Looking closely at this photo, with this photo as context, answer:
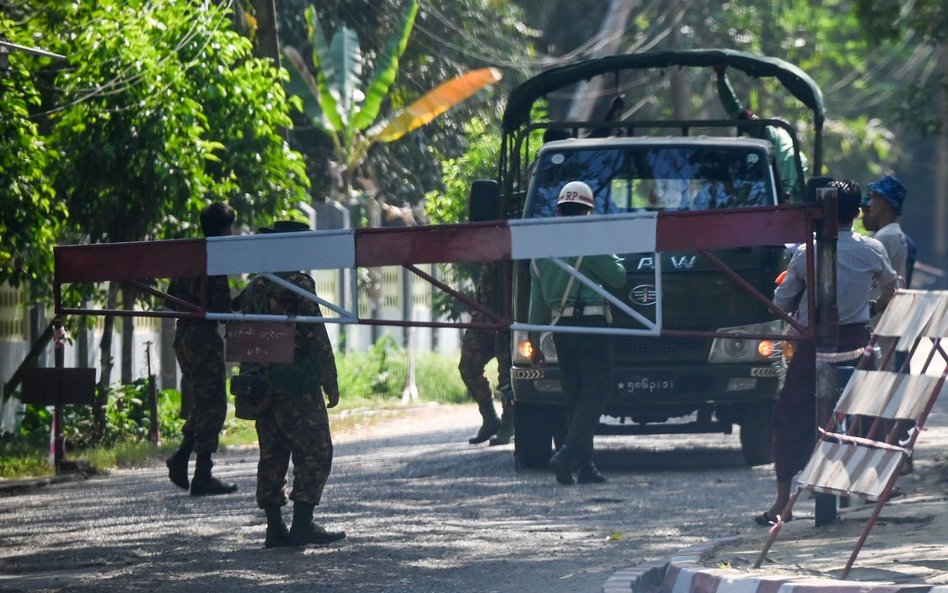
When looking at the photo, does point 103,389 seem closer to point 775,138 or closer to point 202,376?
point 202,376

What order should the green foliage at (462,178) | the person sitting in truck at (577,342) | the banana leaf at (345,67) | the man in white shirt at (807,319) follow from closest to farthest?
the man in white shirt at (807,319) → the person sitting in truck at (577,342) → the green foliage at (462,178) → the banana leaf at (345,67)

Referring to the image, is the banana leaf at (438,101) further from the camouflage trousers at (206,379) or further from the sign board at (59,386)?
the camouflage trousers at (206,379)

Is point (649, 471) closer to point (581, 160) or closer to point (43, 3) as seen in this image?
point (581, 160)

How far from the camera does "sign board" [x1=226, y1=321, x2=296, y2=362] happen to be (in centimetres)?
898

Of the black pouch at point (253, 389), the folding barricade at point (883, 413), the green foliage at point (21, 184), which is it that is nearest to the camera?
the folding barricade at point (883, 413)

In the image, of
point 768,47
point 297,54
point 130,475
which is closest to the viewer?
point 130,475

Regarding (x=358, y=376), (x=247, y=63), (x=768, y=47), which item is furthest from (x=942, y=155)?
(x=247, y=63)

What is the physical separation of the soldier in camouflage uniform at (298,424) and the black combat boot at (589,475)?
2.82 m

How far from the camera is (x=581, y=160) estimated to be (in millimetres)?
12570

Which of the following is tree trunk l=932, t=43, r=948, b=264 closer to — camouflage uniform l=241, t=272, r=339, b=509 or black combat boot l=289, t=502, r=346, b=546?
camouflage uniform l=241, t=272, r=339, b=509

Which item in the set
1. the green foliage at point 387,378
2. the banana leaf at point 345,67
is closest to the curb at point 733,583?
the green foliage at point 387,378

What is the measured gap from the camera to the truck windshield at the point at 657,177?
40.6ft

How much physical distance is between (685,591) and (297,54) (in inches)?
820

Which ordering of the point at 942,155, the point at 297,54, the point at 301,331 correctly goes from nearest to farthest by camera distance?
the point at 301,331, the point at 297,54, the point at 942,155
